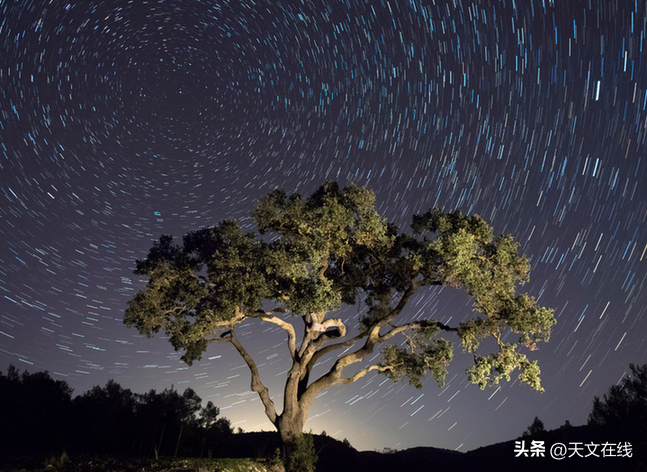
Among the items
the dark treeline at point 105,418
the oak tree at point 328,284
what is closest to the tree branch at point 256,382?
the oak tree at point 328,284

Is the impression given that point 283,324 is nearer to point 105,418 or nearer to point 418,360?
point 418,360

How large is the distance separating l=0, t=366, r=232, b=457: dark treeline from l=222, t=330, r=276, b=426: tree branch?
104ft

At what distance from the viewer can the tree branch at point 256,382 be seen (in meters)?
16.8

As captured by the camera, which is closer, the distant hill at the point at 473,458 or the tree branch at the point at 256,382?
Answer: the tree branch at the point at 256,382

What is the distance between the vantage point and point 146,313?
17.8 metres

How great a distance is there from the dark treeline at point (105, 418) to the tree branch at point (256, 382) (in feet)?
104

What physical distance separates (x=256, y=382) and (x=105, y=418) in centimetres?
4641

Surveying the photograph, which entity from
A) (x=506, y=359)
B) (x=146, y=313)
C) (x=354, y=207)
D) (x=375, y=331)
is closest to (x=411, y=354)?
(x=375, y=331)

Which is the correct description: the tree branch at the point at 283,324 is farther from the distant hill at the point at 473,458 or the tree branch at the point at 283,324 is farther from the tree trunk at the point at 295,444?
the distant hill at the point at 473,458

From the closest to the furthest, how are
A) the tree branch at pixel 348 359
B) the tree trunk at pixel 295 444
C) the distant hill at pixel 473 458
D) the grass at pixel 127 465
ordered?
the grass at pixel 127 465 < the tree trunk at pixel 295 444 < the tree branch at pixel 348 359 < the distant hill at pixel 473 458

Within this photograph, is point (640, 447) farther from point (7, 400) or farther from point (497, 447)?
point (7, 400)

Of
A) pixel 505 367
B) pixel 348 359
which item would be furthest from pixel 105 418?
pixel 505 367

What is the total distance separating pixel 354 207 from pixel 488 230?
21.6ft

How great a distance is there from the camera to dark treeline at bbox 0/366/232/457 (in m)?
43.5
